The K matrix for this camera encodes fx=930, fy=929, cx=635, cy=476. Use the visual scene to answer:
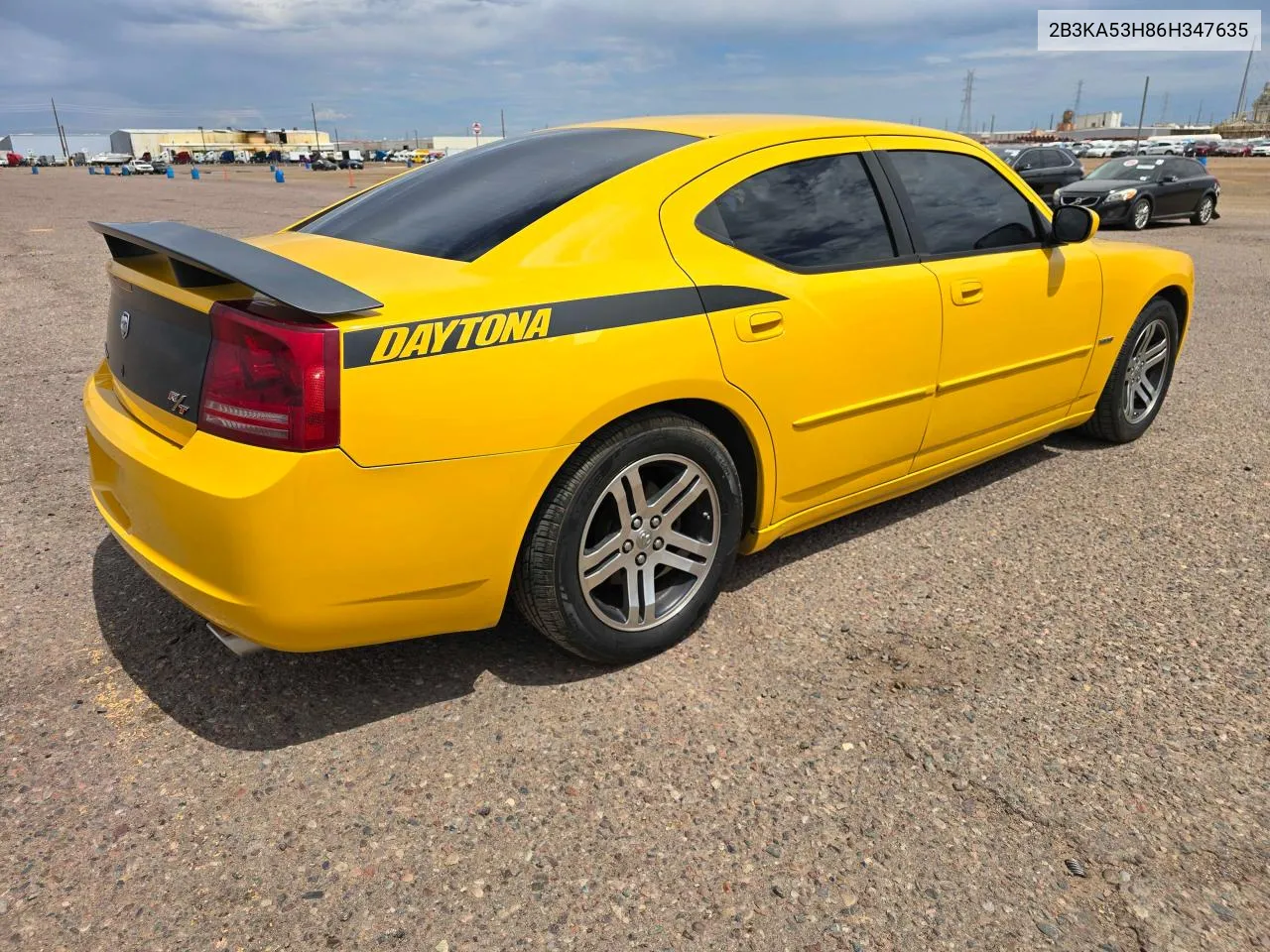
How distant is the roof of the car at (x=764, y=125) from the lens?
10.5ft

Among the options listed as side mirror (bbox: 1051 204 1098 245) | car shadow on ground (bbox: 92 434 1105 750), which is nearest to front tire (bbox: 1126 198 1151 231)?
Result: side mirror (bbox: 1051 204 1098 245)

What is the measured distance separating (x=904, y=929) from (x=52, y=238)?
1762 cm

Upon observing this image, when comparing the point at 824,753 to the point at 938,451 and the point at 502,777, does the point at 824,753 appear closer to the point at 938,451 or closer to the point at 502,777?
the point at 502,777

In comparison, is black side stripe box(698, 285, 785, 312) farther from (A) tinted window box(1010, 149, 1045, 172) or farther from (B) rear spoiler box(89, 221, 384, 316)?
(A) tinted window box(1010, 149, 1045, 172)

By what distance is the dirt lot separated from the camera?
6.57ft

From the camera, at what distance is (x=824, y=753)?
2494 millimetres

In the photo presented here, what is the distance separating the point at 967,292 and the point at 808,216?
799 mm

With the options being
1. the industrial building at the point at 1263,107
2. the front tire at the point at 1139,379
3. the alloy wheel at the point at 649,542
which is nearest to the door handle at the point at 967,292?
the alloy wheel at the point at 649,542

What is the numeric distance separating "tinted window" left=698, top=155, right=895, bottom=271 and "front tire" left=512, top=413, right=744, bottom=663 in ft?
2.15

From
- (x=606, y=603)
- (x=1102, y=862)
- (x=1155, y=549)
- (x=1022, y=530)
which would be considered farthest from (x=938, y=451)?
(x=1102, y=862)

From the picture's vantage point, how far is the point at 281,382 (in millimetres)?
2154

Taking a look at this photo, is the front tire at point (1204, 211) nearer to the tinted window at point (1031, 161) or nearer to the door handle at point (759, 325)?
the tinted window at point (1031, 161)

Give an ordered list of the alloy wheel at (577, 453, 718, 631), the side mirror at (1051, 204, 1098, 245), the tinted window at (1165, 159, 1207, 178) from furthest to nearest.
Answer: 1. the tinted window at (1165, 159, 1207, 178)
2. the side mirror at (1051, 204, 1098, 245)
3. the alloy wheel at (577, 453, 718, 631)

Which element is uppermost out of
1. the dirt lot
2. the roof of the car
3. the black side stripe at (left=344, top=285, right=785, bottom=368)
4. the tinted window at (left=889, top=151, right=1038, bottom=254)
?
the roof of the car
